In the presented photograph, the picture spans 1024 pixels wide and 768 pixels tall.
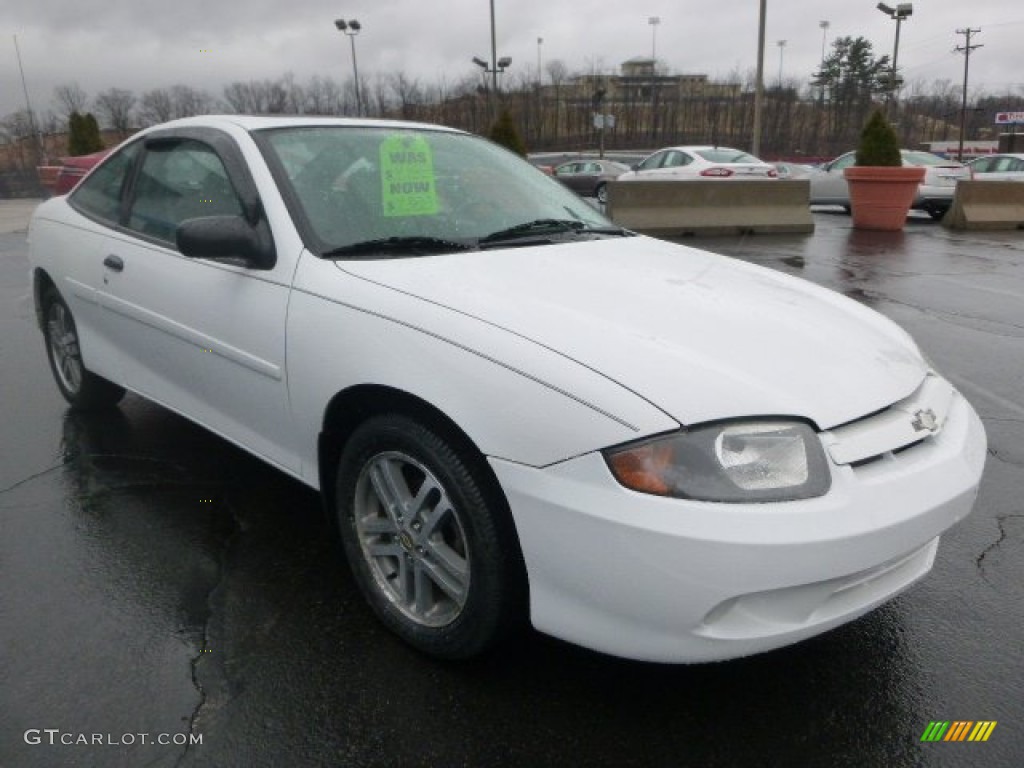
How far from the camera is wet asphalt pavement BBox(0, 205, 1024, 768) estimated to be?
2051 mm

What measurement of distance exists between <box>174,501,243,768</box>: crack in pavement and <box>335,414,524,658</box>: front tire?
490mm

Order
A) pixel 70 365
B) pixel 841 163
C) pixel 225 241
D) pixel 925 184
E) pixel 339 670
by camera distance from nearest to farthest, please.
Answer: pixel 339 670, pixel 225 241, pixel 70 365, pixel 925 184, pixel 841 163

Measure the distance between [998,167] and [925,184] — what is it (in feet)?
10.8

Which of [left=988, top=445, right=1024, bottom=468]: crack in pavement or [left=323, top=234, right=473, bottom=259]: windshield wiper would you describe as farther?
[left=988, top=445, right=1024, bottom=468]: crack in pavement

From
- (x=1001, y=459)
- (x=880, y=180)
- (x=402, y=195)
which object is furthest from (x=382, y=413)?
(x=880, y=180)

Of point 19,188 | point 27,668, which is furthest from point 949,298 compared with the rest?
point 19,188

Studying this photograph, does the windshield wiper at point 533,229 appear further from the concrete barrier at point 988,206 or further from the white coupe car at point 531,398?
the concrete barrier at point 988,206

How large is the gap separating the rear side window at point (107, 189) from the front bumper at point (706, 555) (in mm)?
2824

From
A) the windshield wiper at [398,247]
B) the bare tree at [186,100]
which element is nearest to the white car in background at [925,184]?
the windshield wiper at [398,247]

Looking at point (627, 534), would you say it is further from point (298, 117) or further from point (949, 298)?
point (949, 298)

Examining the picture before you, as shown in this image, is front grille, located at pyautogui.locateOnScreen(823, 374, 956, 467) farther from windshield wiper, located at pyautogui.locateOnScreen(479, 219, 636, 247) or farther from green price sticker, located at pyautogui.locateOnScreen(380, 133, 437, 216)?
green price sticker, located at pyautogui.locateOnScreen(380, 133, 437, 216)

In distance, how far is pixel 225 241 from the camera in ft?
8.95

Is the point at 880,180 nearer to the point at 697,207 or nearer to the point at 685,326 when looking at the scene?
the point at 697,207

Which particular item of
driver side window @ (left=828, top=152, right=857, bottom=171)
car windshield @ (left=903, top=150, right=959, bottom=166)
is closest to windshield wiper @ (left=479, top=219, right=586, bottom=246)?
car windshield @ (left=903, top=150, right=959, bottom=166)
